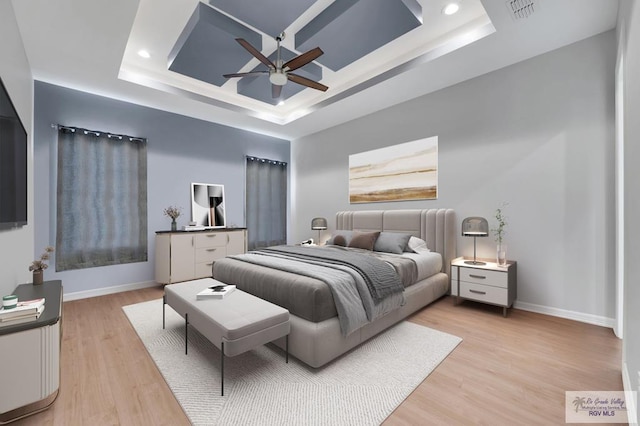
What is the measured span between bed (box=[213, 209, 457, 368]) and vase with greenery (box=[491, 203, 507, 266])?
0.53 meters

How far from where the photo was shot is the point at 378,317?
244 cm

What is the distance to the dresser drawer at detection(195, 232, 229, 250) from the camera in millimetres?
4478

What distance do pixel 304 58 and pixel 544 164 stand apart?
2.86 metres

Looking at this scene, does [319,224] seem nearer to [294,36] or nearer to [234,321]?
[294,36]

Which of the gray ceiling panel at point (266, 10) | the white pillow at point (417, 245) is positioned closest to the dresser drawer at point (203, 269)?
the white pillow at point (417, 245)

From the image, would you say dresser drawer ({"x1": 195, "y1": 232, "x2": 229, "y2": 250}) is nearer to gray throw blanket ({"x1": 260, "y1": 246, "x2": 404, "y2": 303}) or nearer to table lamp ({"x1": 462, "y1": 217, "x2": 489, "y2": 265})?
gray throw blanket ({"x1": 260, "y1": 246, "x2": 404, "y2": 303})

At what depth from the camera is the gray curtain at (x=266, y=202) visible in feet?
18.6

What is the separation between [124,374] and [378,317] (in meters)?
2.01

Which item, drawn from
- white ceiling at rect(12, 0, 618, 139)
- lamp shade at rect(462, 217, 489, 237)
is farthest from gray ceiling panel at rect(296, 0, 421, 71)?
lamp shade at rect(462, 217, 489, 237)

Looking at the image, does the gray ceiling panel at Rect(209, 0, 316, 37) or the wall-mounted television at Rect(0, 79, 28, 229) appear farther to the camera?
the gray ceiling panel at Rect(209, 0, 316, 37)

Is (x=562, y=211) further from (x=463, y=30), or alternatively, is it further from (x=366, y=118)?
(x=366, y=118)

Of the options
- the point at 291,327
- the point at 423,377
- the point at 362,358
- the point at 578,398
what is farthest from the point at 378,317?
the point at 578,398

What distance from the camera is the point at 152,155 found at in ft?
14.6

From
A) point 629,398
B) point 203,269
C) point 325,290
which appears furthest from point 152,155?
point 629,398
